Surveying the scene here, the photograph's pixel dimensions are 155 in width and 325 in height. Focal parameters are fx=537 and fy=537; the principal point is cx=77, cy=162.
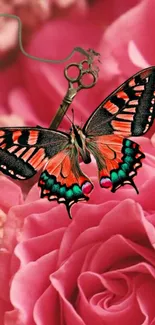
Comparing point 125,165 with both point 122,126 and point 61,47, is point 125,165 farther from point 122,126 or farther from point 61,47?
point 61,47

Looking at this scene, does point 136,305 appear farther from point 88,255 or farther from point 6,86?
point 6,86

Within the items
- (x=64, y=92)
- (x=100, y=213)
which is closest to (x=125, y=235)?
(x=100, y=213)

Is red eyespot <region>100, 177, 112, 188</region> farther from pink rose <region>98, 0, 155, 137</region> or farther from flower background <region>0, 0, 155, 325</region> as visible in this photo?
pink rose <region>98, 0, 155, 137</region>

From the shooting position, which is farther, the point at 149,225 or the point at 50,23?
the point at 50,23

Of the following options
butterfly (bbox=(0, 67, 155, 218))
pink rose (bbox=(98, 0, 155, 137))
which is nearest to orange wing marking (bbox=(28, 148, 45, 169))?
butterfly (bbox=(0, 67, 155, 218))

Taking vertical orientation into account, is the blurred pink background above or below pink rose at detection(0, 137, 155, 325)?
above

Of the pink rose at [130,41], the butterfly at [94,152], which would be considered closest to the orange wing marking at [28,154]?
the butterfly at [94,152]

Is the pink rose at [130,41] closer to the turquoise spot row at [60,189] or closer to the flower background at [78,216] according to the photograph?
the flower background at [78,216]
